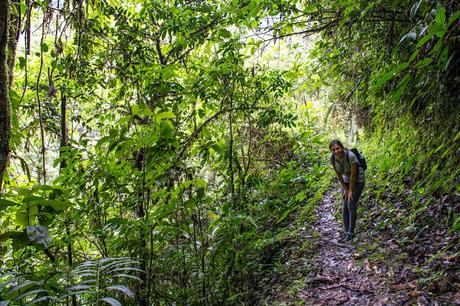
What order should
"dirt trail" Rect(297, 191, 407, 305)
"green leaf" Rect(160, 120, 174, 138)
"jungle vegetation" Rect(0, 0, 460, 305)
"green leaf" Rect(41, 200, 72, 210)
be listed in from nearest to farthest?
"green leaf" Rect(41, 200, 72, 210) < "green leaf" Rect(160, 120, 174, 138) < "jungle vegetation" Rect(0, 0, 460, 305) < "dirt trail" Rect(297, 191, 407, 305)

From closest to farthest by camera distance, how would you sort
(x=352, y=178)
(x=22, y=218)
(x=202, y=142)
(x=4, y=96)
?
(x=4, y=96) → (x=22, y=218) → (x=202, y=142) → (x=352, y=178)

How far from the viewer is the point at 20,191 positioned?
5.98ft

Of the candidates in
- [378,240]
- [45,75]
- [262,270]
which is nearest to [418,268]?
[378,240]

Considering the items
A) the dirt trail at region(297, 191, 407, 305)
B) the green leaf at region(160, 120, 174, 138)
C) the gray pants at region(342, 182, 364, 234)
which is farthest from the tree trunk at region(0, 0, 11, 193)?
the gray pants at region(342, 182, 364, 234)

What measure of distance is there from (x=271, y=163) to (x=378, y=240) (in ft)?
13.5

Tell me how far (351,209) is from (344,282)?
4.48 feet

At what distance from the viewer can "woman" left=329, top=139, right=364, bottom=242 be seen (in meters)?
5.41

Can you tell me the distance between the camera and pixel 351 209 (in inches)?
216

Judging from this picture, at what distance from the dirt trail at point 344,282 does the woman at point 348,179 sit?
336 mm

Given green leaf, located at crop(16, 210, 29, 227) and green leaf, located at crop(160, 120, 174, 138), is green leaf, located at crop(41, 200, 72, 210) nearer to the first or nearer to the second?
green leaf, located at crop(16, 210, 29, 227)

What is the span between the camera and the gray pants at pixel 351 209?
215 inches

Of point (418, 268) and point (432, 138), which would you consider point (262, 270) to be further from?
point (432, 138)

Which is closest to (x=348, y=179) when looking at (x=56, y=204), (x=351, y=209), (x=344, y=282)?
(x=351, y=209)

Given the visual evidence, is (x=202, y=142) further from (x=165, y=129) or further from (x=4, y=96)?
(x=4, y=96)
